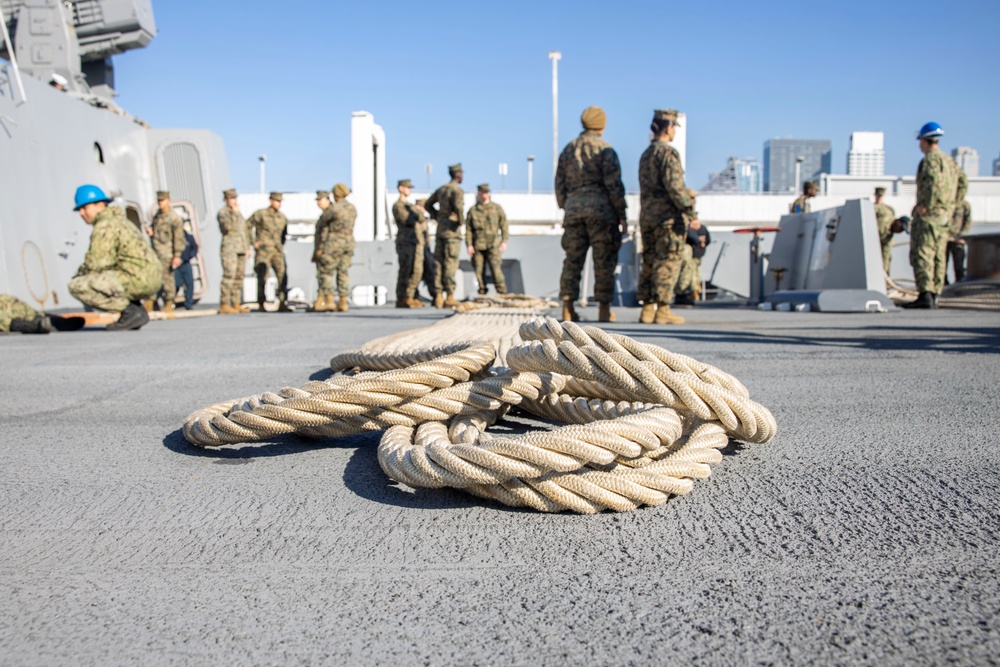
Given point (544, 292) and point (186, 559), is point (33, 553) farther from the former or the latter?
point (544, 292)

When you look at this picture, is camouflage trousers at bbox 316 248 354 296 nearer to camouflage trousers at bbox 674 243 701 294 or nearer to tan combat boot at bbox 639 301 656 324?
camouflage trousers at bbox 674 243 701 294

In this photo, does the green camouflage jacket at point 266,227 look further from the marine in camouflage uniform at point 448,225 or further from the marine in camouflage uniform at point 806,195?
the marine in camouflage uniform at point 806,195

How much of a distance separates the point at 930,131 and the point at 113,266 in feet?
23.1

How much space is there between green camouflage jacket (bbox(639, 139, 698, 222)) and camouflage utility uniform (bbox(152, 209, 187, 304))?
6276mm

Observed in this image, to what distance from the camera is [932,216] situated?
7.11 meters

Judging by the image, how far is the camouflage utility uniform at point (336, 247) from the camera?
30.0 ft

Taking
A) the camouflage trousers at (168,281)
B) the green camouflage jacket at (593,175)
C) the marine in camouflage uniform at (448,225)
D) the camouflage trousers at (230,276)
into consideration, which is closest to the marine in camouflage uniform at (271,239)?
the camouflage trousers at (230,276)

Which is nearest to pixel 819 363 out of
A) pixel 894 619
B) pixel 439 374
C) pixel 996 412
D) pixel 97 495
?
pixel 996 412

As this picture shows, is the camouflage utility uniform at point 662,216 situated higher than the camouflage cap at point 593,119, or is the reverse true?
the camouflage cap at point 593,119

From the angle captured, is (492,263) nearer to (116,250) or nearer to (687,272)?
(687,272)

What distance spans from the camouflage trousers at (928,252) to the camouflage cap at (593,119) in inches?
149

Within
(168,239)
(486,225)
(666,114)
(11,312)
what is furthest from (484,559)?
(168,239)

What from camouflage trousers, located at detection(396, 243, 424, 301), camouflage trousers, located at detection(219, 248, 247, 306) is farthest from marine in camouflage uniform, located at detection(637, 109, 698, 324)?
camouflage trousers, located at detection(219, 248, 247, 306)

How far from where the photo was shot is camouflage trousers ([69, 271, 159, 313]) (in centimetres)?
531
